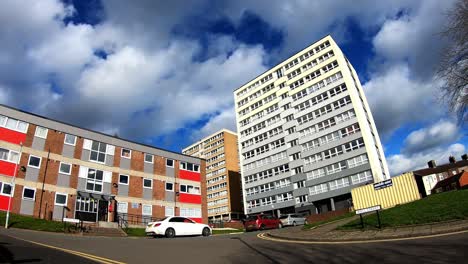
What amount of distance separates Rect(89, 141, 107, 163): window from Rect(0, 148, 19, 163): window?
7214mm

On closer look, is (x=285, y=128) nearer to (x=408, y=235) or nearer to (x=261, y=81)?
→ (x=261, y=81)

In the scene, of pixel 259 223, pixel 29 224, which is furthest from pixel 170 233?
pixel 259 223

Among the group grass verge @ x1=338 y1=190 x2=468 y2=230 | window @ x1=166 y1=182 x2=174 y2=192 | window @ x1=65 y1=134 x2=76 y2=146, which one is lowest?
grass verge @ x1=338 y1=190 x2=468 y2=230

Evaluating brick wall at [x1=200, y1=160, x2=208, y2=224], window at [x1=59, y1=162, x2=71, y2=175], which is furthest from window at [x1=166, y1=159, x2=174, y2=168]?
window at [x1=59, y1=162, x2=71, y2=175]

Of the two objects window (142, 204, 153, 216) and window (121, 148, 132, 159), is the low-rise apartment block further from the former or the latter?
window (121, 148, 132, 159)

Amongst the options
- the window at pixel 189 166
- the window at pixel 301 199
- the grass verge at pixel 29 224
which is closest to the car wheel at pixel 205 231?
the grass verge at pixel 29 224

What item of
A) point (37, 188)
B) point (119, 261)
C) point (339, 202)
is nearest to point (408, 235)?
point (119, 261)

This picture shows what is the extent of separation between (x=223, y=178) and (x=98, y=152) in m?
72.4

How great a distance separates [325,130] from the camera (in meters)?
62.6

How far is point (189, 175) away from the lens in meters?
45.2

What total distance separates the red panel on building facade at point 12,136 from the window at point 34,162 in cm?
178

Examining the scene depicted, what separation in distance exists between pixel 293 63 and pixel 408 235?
6616 cm

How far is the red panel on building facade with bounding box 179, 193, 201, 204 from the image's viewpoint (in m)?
42.9

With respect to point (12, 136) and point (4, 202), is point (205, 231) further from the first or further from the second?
point (12, 136)
